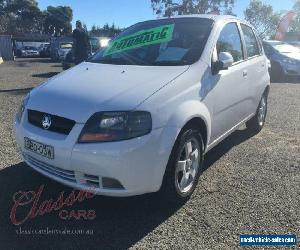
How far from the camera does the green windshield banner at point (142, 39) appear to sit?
444 centimetres

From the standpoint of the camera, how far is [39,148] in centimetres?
337

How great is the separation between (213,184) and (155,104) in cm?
141

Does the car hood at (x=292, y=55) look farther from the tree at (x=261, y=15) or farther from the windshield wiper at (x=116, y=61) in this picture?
the tree at (x=261, y=15)

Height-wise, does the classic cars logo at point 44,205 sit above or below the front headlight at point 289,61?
below

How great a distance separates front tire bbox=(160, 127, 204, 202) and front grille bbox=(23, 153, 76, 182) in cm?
79

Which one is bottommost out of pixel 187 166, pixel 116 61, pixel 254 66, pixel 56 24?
pixel 56 24

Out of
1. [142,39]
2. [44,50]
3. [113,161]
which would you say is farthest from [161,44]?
[44,50]

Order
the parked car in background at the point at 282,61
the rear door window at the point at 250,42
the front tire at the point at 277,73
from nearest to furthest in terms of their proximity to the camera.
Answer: the rear door window at the point at 250,42 < the parked car in background at the point at 282,61 < the front tire at the point at 277,73

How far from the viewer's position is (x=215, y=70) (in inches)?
160

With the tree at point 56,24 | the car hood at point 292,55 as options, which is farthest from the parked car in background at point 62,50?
the tree at point 56,24

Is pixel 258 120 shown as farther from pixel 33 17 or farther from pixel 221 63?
pixel 33 17

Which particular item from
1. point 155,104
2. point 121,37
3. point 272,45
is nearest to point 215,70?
point 155,104

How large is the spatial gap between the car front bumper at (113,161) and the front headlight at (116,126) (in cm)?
5

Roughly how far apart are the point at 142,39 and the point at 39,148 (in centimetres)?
190
